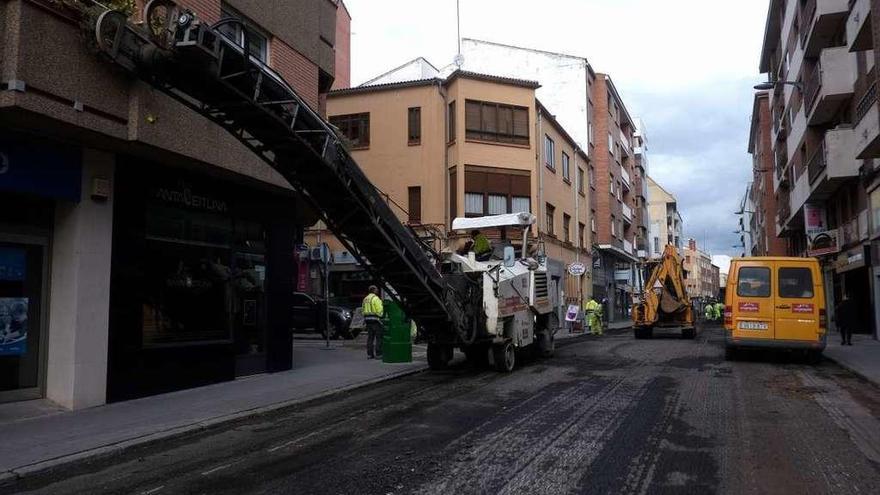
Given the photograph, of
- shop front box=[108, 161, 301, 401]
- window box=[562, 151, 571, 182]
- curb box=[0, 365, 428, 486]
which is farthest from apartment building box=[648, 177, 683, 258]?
curb box=[0, 365, 428, 486]

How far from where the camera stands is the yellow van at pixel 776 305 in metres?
13.4

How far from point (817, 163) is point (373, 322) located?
19.5 meters

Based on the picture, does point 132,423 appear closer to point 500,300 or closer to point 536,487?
point 536,487

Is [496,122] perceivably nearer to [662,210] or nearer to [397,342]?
[397,342]

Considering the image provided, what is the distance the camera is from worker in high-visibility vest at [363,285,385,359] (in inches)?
589

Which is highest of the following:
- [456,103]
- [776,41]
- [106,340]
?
[776,41]

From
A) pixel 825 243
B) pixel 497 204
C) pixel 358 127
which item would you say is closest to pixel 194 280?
pixel 497 204

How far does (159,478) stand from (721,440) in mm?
5225

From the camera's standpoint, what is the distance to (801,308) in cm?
1344

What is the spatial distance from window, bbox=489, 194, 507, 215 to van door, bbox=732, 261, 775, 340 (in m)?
14.2

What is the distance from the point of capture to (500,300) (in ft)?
38.3

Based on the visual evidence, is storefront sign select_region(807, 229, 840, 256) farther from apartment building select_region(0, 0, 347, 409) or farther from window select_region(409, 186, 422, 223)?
apartment building select_region(0, 0, 347, 409)

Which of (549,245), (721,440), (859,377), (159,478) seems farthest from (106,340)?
(549,245)

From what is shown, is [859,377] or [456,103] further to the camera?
[456,103]
